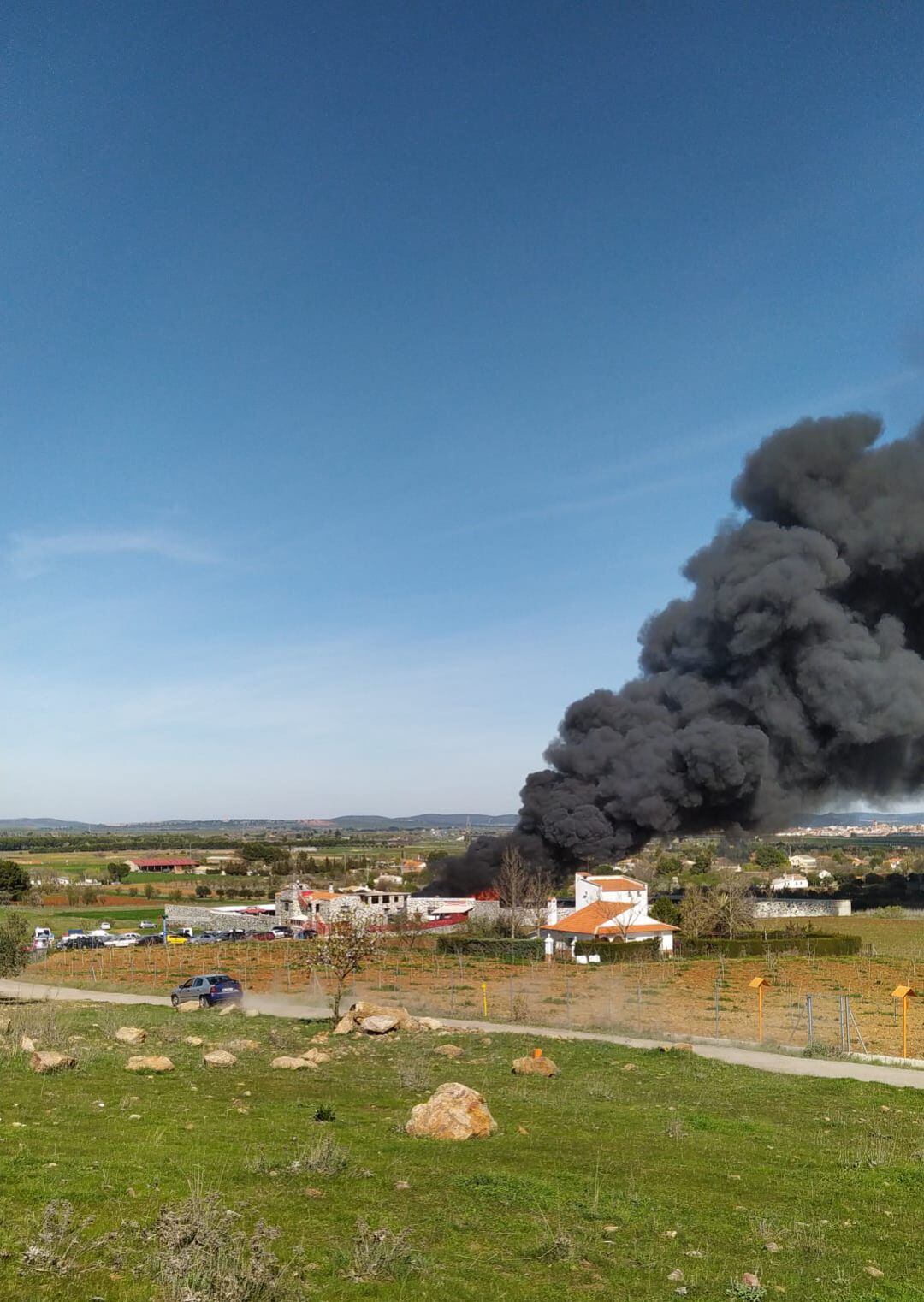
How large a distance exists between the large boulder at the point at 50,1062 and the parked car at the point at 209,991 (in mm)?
16126

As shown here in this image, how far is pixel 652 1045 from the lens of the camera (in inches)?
827

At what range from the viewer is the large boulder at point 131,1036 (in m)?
18.5

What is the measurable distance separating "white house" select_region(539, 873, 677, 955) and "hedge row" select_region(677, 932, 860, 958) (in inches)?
51.6

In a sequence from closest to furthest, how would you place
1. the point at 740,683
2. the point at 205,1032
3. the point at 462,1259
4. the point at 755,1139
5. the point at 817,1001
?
the point at 462,1259 → the point at 755,1139 → the point at 205,1032 → the point at 817,1001 → the point at 740,683

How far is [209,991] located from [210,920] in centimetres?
4612

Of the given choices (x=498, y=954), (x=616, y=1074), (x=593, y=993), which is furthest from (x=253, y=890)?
(x=616, y=1074)

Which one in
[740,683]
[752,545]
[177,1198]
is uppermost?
[752,545]

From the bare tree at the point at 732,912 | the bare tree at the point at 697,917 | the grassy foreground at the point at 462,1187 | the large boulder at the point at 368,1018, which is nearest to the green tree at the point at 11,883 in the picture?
the bare tree at the point at 697,917

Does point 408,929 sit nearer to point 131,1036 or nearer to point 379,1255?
point 131,1036

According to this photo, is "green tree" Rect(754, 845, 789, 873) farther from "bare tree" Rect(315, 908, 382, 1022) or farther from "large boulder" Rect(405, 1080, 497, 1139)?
"large boulder" Rect(405, 1080, 497, 1139)

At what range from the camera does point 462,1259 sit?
7.02 m

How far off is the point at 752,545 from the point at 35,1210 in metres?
57.4

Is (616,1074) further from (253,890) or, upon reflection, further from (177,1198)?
(253,890)

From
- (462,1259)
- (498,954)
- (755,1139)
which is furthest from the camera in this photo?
(498,954)
